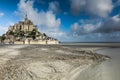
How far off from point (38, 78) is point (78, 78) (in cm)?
431

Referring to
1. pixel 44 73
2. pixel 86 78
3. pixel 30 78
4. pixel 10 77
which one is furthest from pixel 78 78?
pixel 10 77

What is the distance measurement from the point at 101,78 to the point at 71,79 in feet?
11.0

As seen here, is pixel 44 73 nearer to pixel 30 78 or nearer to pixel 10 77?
pixel 30 78

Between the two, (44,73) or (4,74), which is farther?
(44,73)

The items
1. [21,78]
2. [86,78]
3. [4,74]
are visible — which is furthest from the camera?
[86,78]

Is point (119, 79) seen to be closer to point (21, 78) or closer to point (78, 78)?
point (78, 78)

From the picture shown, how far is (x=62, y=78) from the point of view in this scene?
16.9 m

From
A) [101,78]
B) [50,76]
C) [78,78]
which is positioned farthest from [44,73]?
[101,78]

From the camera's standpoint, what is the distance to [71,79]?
55.3 ft

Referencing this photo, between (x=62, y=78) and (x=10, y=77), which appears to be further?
(x=62, y=78)

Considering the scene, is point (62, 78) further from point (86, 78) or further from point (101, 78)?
point (101, 78)

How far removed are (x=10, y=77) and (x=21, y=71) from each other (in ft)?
6.85

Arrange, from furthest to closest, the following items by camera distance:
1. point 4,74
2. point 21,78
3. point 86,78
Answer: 1. point 86,78
2. point 4,74
3. point 21,78

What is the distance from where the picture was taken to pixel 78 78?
1731 cm
